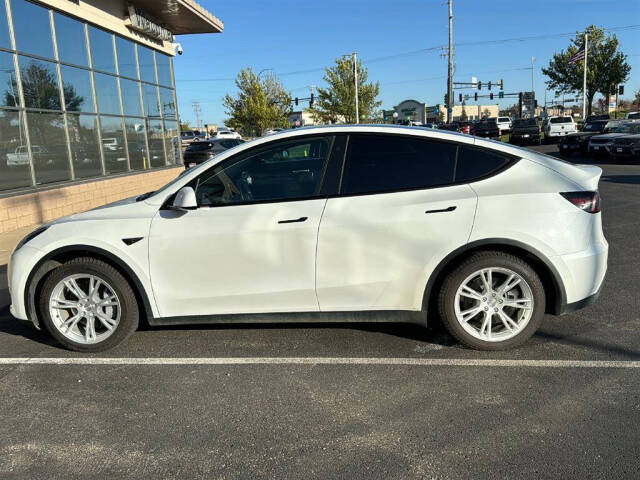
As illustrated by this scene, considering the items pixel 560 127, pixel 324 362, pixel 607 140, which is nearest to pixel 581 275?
pixel 324 362

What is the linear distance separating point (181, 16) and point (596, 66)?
47385 mm

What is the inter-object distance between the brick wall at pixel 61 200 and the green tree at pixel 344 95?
41.0 metres

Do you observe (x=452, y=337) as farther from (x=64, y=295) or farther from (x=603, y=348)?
(x=64, y=295)

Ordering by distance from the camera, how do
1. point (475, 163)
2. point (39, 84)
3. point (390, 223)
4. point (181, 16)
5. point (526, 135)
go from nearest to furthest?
point (390, 223) < point (475, 163) < point (39, 84) < point (181, 16) < point (526, 135)

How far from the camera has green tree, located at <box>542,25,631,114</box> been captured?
51.1 metres

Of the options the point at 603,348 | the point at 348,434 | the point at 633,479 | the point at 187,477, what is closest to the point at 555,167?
the point at 603,348

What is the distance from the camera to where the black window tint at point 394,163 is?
3.91m

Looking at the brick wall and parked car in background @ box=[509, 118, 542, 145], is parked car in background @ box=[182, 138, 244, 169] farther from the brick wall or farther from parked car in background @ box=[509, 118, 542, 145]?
parked car in background @ box=[509, 118, 542, 145]

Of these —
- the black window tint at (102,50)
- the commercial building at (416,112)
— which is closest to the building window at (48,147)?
the black window tint at (102,50)

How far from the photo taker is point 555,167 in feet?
13.0

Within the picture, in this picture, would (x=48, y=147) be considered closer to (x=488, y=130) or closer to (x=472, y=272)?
(x=472, y=272)

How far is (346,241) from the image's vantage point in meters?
3.84

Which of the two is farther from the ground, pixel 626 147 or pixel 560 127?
pixel 560 127

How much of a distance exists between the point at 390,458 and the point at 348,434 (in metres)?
0.32
